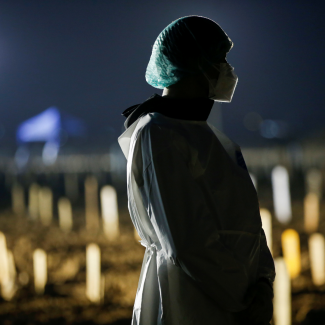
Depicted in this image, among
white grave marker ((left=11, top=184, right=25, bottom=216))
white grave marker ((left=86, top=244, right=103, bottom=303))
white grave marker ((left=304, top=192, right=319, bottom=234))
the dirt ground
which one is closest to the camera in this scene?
the dirt ground

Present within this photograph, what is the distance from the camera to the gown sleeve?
84cm

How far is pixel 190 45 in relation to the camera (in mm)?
1015

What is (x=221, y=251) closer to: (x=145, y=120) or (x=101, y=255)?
(x=145, y=120)

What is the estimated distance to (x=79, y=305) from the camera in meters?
3.39

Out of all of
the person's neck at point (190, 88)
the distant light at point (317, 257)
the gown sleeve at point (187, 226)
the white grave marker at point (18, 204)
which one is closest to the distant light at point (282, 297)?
the distant light at point (317, 257)

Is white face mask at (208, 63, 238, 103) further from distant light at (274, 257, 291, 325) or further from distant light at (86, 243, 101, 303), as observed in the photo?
distant light at (86, 243, 101, 303)

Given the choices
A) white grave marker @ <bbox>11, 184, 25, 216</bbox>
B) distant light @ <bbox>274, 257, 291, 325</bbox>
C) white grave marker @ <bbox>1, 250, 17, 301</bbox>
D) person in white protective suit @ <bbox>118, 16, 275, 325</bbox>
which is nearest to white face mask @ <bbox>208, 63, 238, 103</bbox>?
person in white protective suit @ <bbox>118, 16, 275, 325</bbox>

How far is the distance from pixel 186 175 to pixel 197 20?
470 millimetres

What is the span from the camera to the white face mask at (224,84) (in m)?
1.10

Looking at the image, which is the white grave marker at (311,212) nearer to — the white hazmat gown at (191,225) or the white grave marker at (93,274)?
the white grave marker at (93,274)

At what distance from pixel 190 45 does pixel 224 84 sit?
0.19 metres

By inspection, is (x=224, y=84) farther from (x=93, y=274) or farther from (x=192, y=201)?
(x=93, y=274)

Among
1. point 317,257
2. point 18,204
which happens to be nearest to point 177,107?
point 317,257

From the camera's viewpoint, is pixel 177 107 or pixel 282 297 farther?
pixel 282 297
